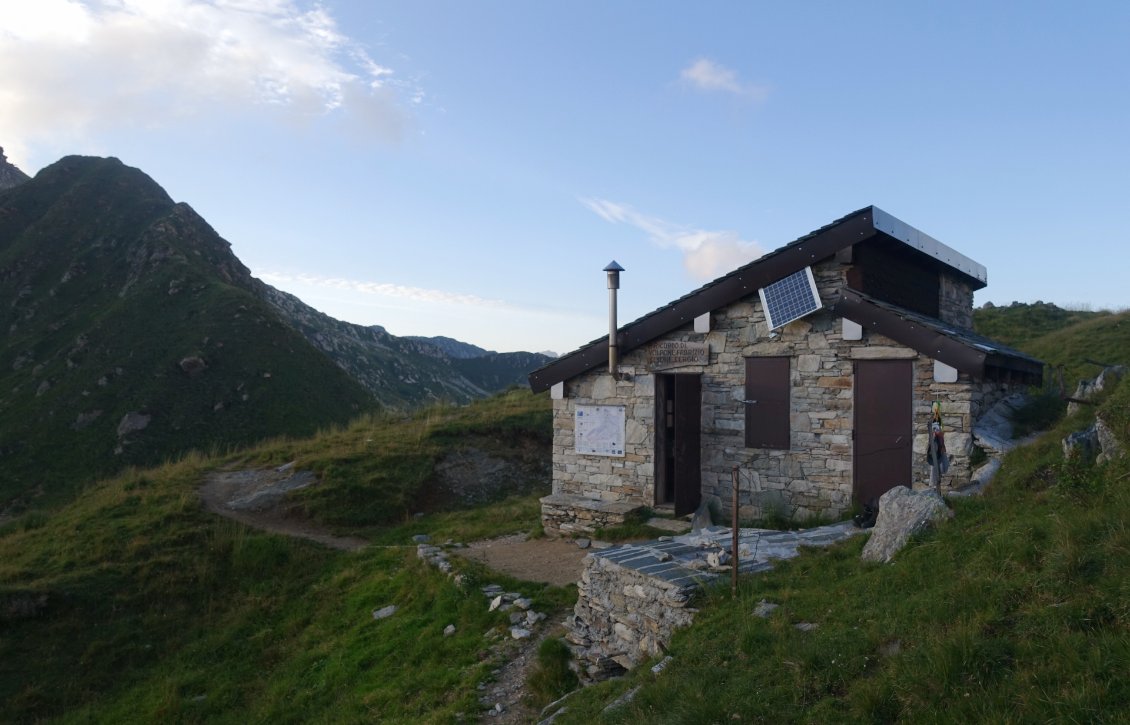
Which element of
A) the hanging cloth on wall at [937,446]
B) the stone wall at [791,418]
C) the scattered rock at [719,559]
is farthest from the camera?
the stone wall at [791,418]

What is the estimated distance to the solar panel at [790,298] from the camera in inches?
426

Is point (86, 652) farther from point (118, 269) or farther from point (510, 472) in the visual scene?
point (118, 269)

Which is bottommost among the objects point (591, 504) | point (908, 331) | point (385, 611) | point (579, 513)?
point (385, 611)

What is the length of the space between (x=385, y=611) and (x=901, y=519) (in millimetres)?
7446

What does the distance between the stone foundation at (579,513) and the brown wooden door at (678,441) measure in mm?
741

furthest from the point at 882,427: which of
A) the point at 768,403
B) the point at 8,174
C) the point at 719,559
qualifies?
the point at 8,174

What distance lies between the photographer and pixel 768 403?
11258mm

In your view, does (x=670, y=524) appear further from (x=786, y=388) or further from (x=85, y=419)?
(x=85, y=419)

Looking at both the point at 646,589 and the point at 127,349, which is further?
the point at 127,349

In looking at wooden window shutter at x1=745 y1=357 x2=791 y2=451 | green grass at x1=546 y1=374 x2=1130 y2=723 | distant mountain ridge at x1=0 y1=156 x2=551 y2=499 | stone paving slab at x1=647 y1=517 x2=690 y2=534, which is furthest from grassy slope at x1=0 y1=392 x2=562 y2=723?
distant mountain ridge at x1=0 y1=156 x2=551 y2=499

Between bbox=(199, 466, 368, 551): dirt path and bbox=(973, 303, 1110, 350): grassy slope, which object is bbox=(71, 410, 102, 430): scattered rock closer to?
bbox=(199, 466, 368, 551): dirt path

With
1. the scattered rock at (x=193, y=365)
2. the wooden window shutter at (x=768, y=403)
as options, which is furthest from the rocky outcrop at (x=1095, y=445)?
the scattered rock at (x=193, y=365)

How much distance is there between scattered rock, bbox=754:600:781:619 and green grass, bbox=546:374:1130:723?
80 millimetres

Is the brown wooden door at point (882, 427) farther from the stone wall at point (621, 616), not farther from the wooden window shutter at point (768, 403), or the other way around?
the stone wall at point (621, 616)
